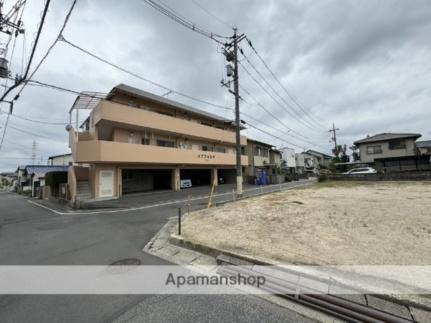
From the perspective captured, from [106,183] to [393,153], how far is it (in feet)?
110

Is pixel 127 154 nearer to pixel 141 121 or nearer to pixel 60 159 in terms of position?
pixel 141 121

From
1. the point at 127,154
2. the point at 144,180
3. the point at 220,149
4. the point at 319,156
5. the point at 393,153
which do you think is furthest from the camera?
the point at 319,156

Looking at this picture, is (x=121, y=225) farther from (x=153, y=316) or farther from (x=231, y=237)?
(x=153, y=316)

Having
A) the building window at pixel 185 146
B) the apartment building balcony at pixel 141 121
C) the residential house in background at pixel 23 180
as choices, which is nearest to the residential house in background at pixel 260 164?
the apartment building balcony at pixel 141 121

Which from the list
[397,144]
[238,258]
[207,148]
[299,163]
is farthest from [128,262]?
[299,163]

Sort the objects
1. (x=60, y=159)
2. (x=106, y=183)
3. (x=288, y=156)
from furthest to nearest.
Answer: (x=288, y=156) < (x=60, y=159) < (x=106, y=183)

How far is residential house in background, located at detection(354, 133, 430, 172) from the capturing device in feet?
76.7

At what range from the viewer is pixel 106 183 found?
1577cm

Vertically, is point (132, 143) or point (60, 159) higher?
point (60, 159)

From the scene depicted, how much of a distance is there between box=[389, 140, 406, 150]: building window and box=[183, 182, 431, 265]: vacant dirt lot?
2450 centimetres

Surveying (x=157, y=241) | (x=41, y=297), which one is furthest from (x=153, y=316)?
(x=157, y=241)

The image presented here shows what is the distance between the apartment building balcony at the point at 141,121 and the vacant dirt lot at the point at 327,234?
10.5m

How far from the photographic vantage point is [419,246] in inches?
165

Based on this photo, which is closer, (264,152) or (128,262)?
(128,262)
